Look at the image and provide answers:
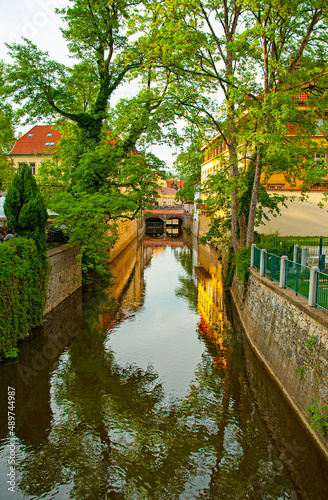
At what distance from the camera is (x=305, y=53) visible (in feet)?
56.4

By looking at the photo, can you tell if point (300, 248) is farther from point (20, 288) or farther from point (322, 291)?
point (20, 288)

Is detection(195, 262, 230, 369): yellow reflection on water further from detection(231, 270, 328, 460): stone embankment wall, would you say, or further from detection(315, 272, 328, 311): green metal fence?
detection(315, 272, 328, 311): green metal fence

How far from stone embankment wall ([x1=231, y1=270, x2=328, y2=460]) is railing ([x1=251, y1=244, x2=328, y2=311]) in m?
0.20

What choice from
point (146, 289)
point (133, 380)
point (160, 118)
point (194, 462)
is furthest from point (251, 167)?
point (194, 462)

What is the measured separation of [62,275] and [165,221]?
63.1 m

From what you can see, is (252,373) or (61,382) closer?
(61,382)

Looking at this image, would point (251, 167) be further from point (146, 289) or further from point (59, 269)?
point (59, 269)

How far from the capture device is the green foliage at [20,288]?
11.4m

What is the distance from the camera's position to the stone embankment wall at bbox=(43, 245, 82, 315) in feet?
53.5

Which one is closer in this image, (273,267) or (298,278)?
(298,278)

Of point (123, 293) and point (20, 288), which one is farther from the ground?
point (20, 288)

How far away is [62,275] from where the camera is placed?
18.2 m

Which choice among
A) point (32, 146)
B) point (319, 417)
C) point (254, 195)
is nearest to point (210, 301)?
point (254, 195)

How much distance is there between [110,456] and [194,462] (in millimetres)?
1494
